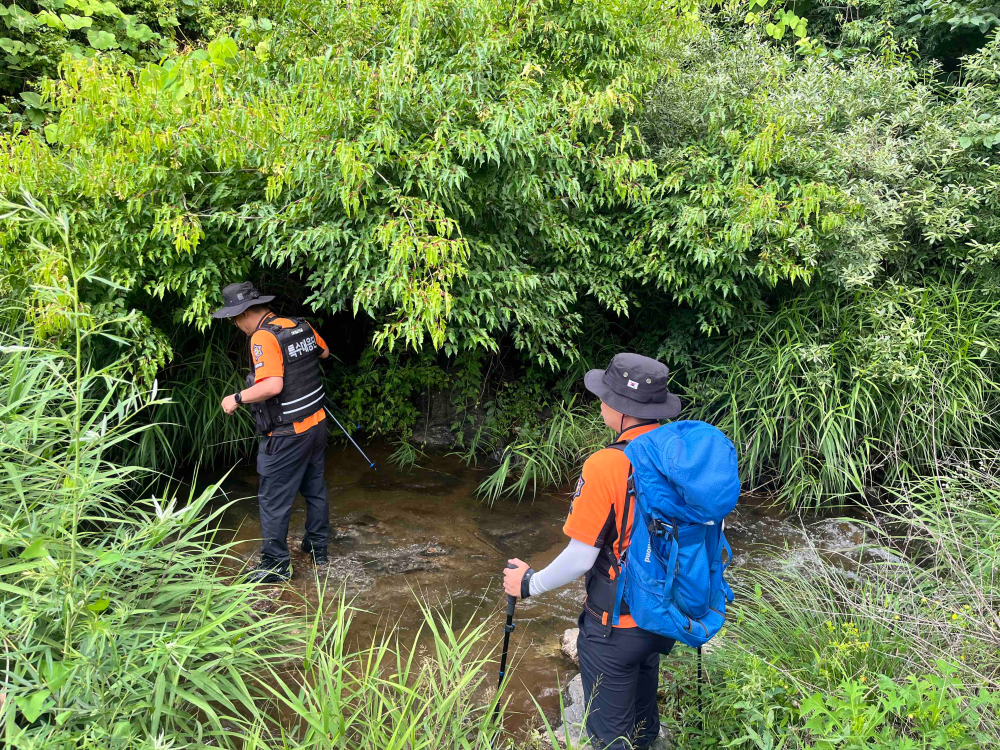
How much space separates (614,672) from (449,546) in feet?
8.44

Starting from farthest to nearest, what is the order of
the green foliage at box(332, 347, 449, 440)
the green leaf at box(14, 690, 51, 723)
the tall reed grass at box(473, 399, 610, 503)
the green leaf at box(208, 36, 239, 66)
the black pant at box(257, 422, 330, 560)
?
the green foliage at box(332, 347, 449, 440), the tall reed grass at box(473, 399, 610, 503), the black pant at box(257, 422, 330, 560), the green leaf at box(208, 36, 239, 66), the green leaf at box(14, 690, 51, 723)

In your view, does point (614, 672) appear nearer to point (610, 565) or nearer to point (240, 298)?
point (610, 565)

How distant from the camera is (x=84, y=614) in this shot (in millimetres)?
2398

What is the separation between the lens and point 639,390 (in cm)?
256

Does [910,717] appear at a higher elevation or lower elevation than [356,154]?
lower

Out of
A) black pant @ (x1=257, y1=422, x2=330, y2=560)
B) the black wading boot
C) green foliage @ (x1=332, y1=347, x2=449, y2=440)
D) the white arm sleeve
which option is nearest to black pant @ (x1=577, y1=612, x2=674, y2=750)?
the white arm sleeve

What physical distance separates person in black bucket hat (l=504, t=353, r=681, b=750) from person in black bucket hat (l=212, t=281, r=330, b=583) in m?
2.10

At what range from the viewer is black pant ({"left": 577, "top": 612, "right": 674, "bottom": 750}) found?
2490 millimetres

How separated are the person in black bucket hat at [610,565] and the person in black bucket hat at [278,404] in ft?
6.89

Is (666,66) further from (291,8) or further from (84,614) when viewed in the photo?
(84,614)

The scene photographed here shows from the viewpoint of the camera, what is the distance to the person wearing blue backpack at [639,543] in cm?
234

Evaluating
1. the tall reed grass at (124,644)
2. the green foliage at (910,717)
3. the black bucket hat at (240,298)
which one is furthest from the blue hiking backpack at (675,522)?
the black bucket hat at (240,298)

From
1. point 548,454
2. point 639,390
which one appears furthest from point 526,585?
point 548,454

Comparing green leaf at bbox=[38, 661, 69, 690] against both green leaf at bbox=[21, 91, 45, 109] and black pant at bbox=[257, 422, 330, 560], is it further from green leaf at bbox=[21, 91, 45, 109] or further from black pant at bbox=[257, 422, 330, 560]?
green leaf at bbox=[21, 91, 45, 109]
